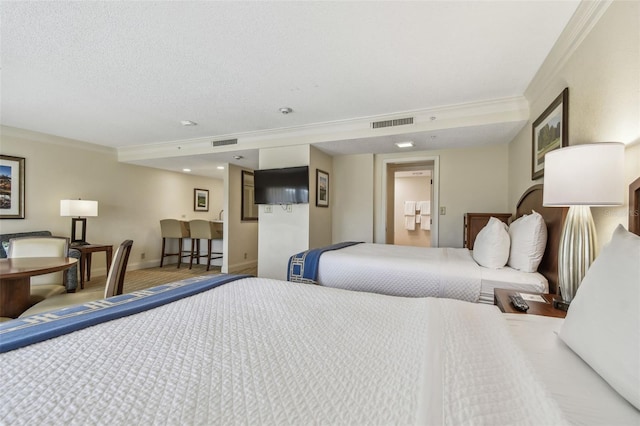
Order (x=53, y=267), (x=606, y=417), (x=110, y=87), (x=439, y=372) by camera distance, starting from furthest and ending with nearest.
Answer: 1. (x=110, y=87)
2. (x=53, y=267)
3. (x=439, y=372)
4. (x=606, y=417)

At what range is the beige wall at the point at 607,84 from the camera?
51.9 inches

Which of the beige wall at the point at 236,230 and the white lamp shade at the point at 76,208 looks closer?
the white lamp shade at the point at 76,208

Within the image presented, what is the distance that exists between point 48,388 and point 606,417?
1272 mm

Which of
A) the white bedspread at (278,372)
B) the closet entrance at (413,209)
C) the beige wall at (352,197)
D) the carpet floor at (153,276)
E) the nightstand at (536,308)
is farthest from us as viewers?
the closet entrance at (413,209)

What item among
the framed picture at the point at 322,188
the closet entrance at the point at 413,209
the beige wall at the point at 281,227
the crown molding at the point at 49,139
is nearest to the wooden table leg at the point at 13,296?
the beige wall at the point at 281,227

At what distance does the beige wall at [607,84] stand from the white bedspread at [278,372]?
3.39 feet

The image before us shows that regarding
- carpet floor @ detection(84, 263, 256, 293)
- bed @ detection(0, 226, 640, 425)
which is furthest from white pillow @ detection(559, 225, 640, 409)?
carpet floor @ detection(84, 263, 256, 293)

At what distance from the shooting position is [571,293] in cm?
143

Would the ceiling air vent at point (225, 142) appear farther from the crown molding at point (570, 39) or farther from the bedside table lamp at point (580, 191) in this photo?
the bedside table lamp at point (580, 191)

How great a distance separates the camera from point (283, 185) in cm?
425

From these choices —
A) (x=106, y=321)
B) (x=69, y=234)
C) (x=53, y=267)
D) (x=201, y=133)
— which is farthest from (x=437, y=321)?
(x=69, y=234)

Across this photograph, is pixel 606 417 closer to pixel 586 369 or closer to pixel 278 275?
pixel 586 369

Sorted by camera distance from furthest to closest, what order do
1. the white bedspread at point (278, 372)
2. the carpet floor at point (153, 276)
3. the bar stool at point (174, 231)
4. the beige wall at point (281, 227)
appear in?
the bar stool at point (174, 231) < the carpet floor at point (153, 276) < the beige wall at point (281, 227) < the white bedspread at point (278, 372)

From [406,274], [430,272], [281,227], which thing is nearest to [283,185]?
[281,227]
